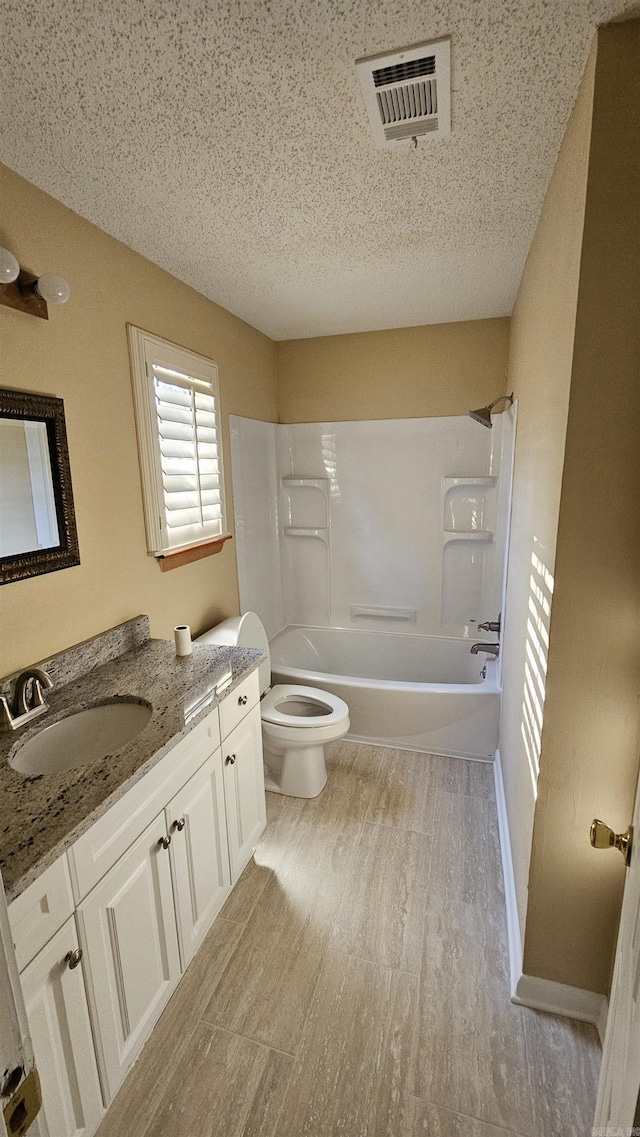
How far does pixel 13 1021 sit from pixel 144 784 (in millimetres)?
764

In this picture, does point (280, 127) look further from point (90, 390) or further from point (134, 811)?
point (134, 811)

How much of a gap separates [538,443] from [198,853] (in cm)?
169

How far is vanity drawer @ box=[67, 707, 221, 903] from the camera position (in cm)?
103

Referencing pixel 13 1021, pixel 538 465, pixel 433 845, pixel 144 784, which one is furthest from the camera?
pixel 433 845

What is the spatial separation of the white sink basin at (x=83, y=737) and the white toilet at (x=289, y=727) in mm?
674

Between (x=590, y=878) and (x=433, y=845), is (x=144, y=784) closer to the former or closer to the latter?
(x=590, y=878)

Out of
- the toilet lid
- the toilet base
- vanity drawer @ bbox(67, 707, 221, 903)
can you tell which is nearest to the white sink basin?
vanity drawer @ bbox(67, 707, 221, 903)

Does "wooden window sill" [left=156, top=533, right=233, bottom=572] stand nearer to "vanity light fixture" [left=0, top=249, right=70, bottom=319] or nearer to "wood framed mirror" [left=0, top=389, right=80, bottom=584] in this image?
"wood framed mirror" [left=0, top=389, right=80, bottom=584]

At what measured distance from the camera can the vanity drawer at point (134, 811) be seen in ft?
3.39

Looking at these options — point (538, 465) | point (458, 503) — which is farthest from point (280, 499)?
point (538, 465)

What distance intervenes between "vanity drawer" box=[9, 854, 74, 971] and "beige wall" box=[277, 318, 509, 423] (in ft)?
9.18

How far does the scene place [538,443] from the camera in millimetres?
1583

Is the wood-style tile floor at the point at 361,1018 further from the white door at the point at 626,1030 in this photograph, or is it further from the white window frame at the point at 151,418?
the white window frame at the point at 151,418

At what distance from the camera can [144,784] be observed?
122cm
